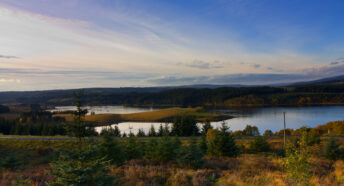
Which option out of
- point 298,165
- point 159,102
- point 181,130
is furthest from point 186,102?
point 298,165

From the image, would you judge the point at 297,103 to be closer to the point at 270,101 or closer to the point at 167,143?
the point at 270,101

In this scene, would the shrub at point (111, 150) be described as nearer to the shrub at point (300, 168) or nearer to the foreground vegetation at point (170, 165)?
the foreground vegetation at point (170, 165)

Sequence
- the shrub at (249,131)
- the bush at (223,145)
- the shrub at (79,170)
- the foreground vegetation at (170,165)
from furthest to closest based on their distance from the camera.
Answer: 1. the shrub at (249,131)
2. the bush at (223,145)
3. the foreground vegetation at (170,165)
4. the shrub at (79,170)

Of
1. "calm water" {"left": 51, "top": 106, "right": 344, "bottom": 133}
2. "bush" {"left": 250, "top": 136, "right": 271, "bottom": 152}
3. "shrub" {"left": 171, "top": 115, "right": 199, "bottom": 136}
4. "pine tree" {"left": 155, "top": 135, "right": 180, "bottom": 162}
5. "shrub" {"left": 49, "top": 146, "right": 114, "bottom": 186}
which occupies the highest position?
"shrub" {"left": 49, "top": 146, "right": 114, "bottom": 186}

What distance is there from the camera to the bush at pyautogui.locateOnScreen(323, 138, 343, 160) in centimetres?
1878

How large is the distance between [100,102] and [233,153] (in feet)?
582

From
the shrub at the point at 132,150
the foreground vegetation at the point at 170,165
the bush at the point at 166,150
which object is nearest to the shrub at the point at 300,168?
the foreground vegetation at the point at 170,165

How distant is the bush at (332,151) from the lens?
18781 mm

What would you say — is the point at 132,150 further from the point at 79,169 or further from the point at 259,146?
the point at 259,146

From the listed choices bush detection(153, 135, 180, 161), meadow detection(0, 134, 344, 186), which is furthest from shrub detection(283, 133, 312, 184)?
bush detection(153, 135, 180, 161)

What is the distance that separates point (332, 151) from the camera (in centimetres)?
1875

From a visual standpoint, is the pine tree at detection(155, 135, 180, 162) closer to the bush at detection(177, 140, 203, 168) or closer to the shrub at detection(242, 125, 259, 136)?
the bush at detection(177, 140, 203, 168)

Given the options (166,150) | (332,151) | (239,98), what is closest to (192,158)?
(166,150)

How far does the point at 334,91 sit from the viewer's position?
6038 inches
